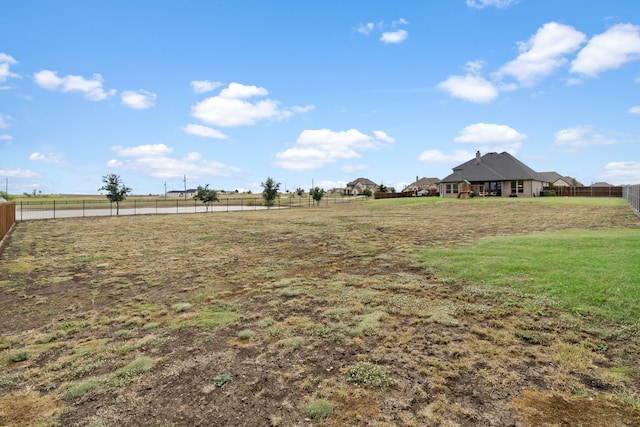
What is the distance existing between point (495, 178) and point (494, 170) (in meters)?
1.91

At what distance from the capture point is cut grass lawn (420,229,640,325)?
5828 millimetres

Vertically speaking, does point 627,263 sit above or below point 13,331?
above

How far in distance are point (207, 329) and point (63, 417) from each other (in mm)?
2210

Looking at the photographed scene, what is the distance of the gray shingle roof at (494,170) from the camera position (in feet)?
146

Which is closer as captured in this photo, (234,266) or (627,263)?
(627,263)

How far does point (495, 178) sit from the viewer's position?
148 ft

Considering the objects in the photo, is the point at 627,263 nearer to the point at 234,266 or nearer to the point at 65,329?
the point at 234,266

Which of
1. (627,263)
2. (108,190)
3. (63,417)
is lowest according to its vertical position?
(63,417)

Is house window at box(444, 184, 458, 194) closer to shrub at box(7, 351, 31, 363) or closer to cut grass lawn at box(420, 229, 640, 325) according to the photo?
cut grass lawn at box(420, 229, 640, 325)

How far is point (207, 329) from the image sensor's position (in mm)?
5461

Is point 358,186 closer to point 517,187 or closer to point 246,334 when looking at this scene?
point 517,187

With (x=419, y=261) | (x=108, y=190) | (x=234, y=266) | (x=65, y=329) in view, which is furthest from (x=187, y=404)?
(x=108, y=190)

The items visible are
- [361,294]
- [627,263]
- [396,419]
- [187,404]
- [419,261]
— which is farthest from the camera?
[419,261]

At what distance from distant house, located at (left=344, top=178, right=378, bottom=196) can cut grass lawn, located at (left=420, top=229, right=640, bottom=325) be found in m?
102
